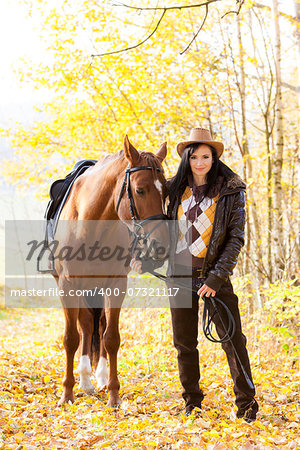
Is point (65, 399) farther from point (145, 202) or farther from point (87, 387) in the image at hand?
point (145, 202)

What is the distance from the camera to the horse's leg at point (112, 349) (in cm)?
405

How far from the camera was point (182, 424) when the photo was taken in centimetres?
328

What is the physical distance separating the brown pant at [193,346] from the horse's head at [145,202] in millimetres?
523

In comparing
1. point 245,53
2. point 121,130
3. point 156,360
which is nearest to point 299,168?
point 245,53

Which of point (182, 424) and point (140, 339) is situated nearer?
point (182, 424)

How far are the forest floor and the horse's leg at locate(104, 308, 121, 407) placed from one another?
5.8 inches

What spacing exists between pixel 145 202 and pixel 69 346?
1831 millimetres

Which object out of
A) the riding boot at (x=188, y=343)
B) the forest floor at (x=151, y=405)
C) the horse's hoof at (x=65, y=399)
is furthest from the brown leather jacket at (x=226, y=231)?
the horse's hoof at (x=65, y=399)

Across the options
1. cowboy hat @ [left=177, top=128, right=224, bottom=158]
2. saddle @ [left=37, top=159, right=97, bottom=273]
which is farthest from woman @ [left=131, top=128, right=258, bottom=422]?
saddle @ [left=37, top=159, right=97, bottom=273]

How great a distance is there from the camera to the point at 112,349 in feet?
13.9

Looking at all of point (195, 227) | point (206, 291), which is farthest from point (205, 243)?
point (206, 291)

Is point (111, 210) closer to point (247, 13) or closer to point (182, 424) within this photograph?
point (182, 424)

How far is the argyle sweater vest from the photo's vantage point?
3352 mm

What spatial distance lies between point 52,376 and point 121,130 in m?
4.09
